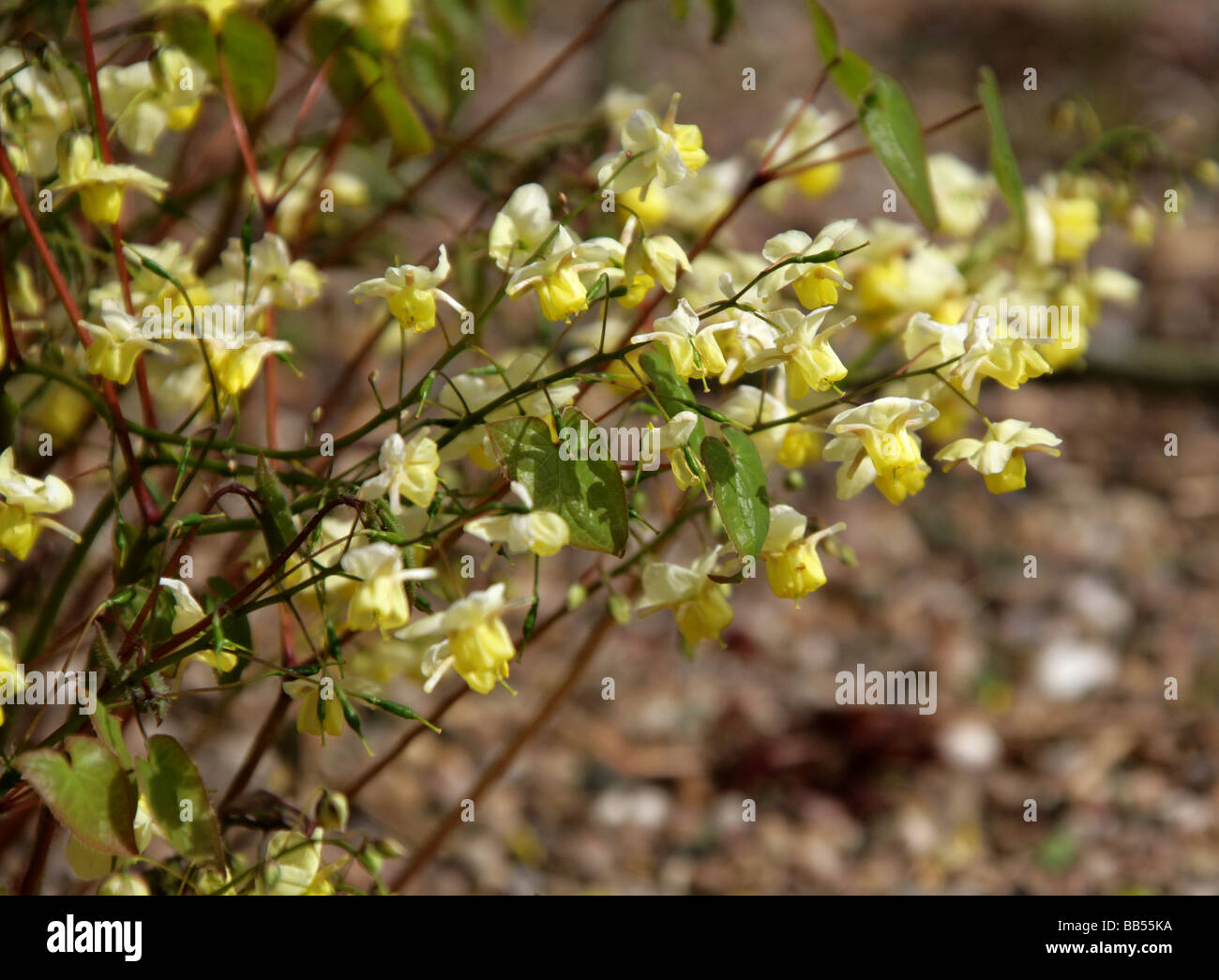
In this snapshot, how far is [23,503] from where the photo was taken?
0.86 meters

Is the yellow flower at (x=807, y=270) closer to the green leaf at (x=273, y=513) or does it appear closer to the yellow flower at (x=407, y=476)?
the yellow flower at (x=407, y=476)

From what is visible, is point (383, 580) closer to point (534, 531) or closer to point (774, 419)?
point (534, 531)

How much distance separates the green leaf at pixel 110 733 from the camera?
79 cm

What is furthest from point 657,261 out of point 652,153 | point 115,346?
point 115,346

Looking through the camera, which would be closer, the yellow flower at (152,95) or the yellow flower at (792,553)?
the yellow flower at (792,553)

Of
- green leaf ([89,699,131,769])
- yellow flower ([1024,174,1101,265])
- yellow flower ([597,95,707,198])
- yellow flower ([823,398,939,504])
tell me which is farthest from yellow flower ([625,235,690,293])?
yellow flower ([1024,174,1101,265])

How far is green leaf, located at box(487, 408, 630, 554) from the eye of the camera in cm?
78

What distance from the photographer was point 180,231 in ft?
7.77

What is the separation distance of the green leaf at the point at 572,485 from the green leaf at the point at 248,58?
477mm

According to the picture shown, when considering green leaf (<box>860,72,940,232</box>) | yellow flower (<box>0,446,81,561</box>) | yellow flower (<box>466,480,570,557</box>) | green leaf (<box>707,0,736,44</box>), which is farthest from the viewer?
green leaf (<box>707,0,736,44</box>)

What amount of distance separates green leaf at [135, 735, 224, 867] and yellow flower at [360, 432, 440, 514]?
0.79 ft

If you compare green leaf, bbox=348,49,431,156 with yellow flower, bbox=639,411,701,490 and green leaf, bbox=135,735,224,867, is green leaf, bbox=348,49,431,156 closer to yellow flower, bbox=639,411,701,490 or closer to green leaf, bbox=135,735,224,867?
yellow flower, bbox=639,411,701,490

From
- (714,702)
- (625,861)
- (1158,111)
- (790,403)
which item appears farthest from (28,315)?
(1158,111)

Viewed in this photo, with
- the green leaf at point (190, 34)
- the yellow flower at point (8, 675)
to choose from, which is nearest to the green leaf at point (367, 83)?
the green leaf at point (190, 34)
